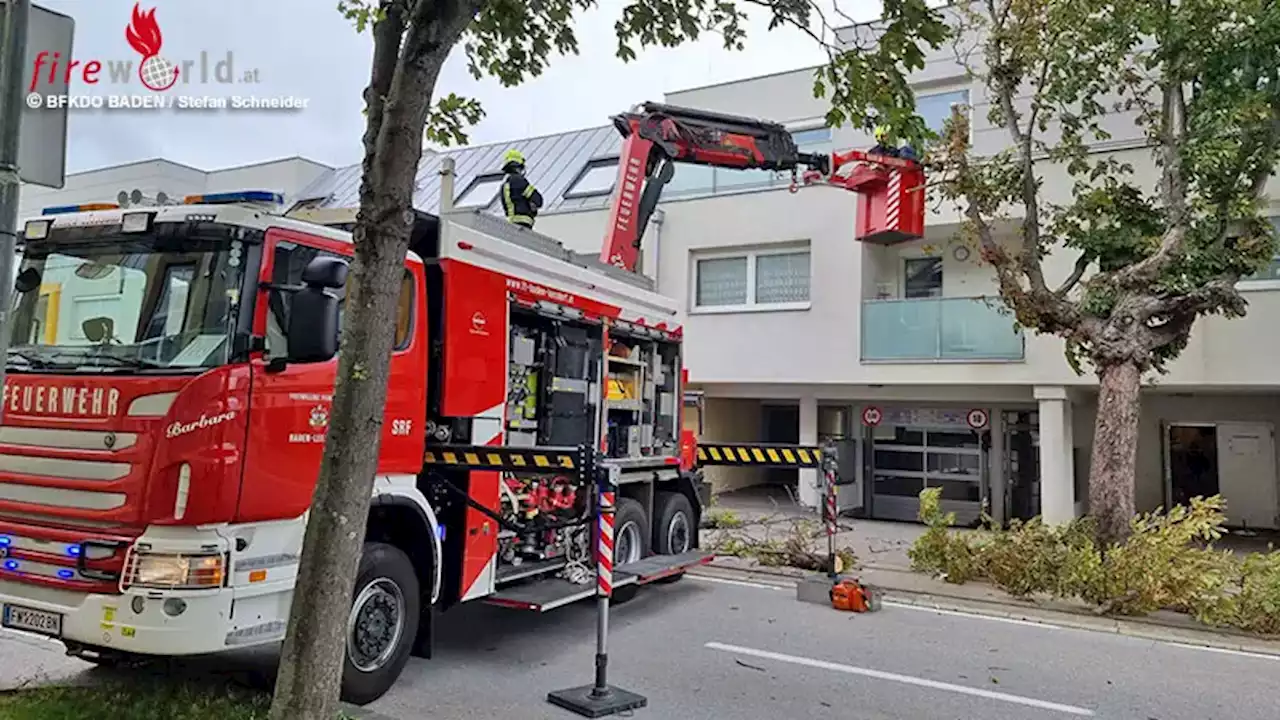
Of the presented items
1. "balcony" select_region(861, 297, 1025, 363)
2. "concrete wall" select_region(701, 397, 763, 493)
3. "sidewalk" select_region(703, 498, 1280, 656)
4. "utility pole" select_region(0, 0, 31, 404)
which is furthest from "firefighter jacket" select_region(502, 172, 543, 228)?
"concrete wall" select_region(701, 397, 763, 493)

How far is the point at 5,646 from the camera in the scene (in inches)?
251

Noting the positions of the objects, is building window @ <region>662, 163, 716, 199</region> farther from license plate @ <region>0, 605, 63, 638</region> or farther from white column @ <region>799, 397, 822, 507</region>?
license plate @ <region>0, 605, 63, 638</region>

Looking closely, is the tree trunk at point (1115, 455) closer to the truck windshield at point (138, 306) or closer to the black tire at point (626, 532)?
the black tire at point (626, 532)

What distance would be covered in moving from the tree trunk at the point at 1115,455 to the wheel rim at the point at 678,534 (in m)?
4.25

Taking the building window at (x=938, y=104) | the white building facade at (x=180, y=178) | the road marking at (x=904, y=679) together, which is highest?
the white building facade at (x=180, y=178)

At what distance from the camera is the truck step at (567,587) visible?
655 cm

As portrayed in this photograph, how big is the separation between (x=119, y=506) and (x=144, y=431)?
0.40m

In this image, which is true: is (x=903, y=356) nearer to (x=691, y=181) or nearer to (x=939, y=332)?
(x=939, y=332)

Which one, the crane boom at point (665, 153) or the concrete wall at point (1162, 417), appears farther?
the concrete wall at point (1162, 417)

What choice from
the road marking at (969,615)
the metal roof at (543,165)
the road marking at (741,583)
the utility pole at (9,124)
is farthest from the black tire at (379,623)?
the metal roof at (543,165)

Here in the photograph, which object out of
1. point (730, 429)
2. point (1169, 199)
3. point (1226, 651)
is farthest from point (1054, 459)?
point (730, 429)

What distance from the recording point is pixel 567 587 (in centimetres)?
711

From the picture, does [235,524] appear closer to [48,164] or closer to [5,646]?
[48,164]

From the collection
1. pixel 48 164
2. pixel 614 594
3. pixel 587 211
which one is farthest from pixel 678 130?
pixel 48 164
